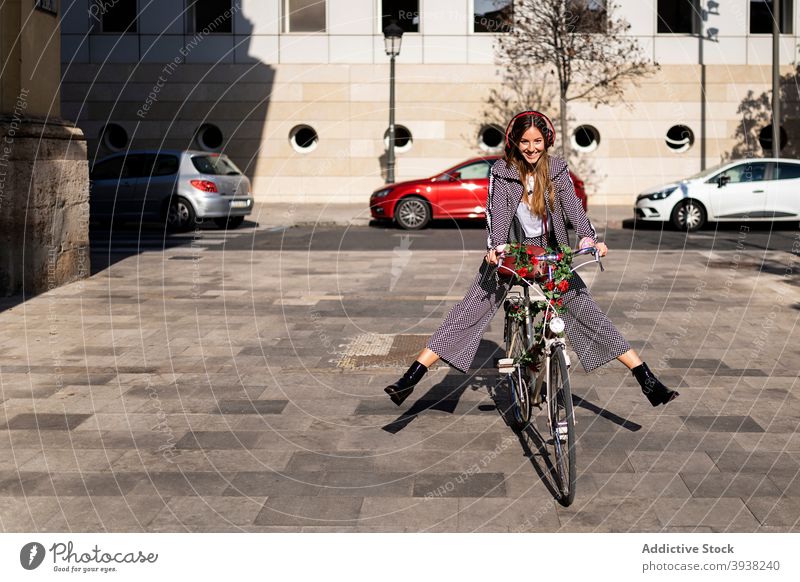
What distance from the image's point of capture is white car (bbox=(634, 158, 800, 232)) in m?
22.5

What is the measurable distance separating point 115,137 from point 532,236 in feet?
86.4

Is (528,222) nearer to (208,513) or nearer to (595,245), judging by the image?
(595,245)

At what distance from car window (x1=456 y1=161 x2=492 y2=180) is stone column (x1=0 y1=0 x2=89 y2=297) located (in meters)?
11.2

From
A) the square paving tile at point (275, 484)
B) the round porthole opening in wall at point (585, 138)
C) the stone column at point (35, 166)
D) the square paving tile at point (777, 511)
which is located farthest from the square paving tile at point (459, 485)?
the round porthole opening in wall at point (585, 138)

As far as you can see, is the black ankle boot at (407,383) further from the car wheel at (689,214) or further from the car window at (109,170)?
the car window at (109,170)

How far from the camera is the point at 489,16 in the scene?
99.0 ft

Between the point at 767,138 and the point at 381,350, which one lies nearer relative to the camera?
the point at 381,350

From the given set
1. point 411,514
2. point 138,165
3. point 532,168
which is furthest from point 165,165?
point 411,514

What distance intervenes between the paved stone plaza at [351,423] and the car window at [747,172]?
1079cm

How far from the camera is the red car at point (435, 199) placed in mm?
22953

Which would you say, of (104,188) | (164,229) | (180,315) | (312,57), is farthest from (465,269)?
(312,57)

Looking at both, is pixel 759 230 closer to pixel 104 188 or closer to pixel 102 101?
pixel 104 188

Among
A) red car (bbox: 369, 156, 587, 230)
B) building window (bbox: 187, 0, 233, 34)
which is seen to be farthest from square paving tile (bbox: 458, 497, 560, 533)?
A: building window (bbox: 187, 0, 233, 34)

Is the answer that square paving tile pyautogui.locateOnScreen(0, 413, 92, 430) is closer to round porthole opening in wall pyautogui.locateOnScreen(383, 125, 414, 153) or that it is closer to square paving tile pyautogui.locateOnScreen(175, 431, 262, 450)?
square paving tile pyautogui.locateOnScreen(175, 431, 262, 450)
